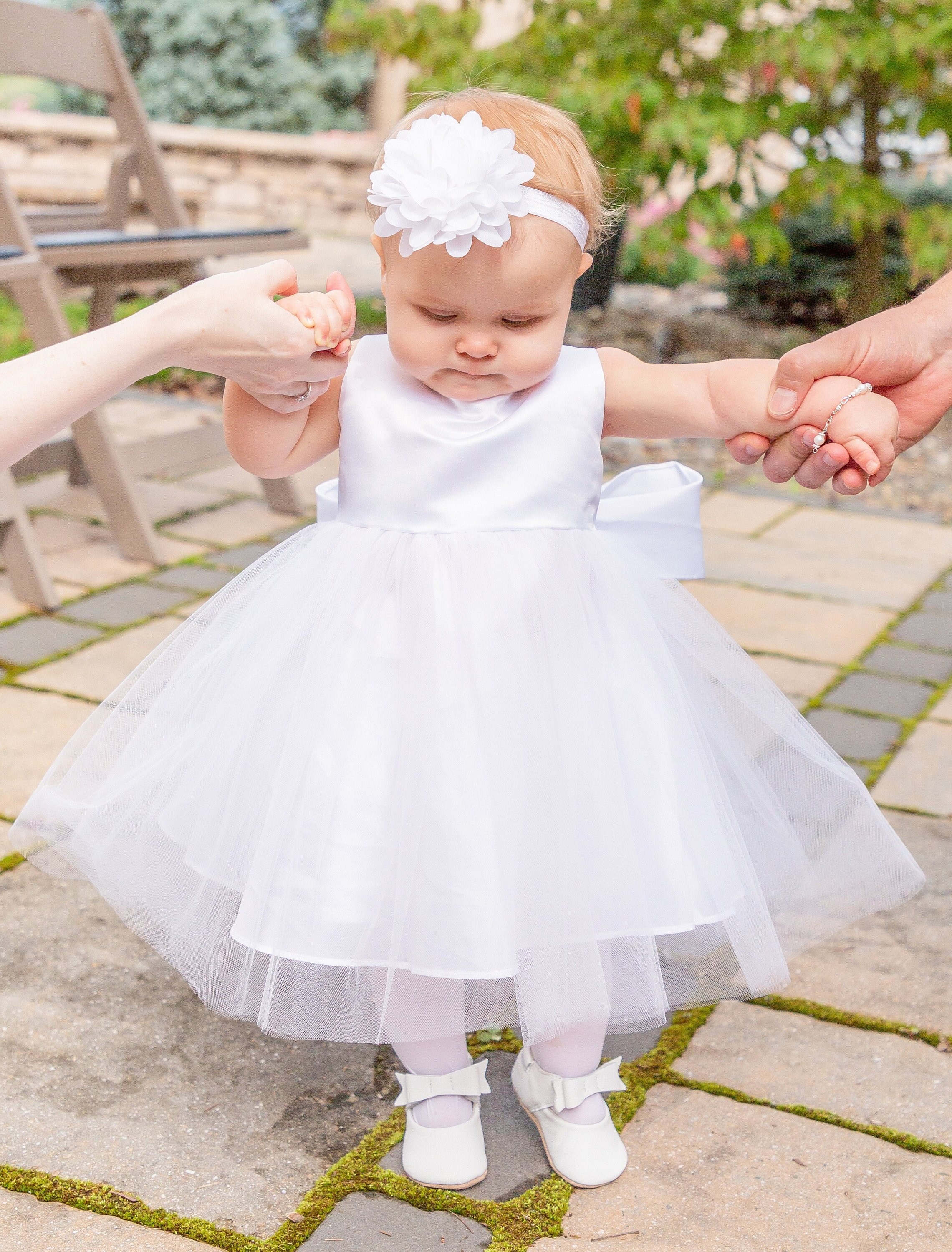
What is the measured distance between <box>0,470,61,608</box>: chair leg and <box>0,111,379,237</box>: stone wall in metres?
6.86

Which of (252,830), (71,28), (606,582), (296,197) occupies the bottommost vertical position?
(296,197)

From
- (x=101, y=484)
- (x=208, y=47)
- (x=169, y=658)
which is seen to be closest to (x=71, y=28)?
(x=101, y=484)

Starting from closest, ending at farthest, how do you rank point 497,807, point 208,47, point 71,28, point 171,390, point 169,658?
A: point 497,807 < point 169,658 < point 71,28 < point 171,390 < point 208,47

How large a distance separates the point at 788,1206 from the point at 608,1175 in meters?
0.21

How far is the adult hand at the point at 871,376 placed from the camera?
148cm

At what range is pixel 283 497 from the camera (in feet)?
13.0

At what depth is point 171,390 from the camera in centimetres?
548

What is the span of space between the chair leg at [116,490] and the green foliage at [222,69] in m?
10.8

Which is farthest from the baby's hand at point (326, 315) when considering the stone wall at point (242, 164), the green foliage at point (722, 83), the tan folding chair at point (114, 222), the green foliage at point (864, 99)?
the stone wall at point (242, 164)

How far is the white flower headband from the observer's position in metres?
1.28

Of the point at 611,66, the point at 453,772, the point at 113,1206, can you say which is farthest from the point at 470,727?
the point at 611,66

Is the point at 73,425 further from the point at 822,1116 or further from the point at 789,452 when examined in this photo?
the point at 822,1116

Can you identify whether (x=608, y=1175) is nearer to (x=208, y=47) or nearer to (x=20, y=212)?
(x=20, y=212)

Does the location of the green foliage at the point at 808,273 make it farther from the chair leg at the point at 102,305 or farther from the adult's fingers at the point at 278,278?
the adult's fingers at the point at 278,278
